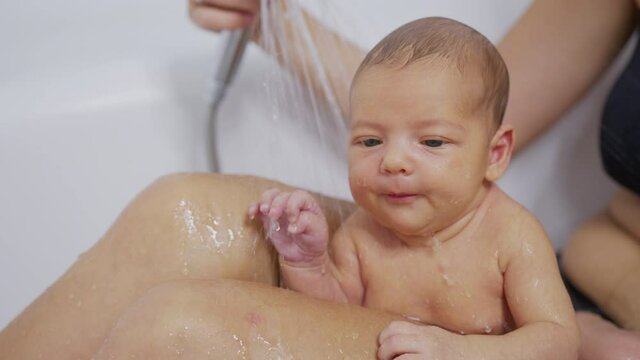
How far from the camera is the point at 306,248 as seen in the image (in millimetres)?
762

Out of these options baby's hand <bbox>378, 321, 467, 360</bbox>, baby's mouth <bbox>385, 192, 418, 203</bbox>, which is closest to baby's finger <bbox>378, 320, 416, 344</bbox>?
baby's hand <bbox>378, 321, 467, 360</bbox>

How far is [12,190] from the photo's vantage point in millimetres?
1187

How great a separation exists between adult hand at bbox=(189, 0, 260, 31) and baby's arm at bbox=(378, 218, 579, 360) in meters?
0.40

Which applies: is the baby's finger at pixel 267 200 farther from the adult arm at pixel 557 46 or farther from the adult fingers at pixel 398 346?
the adult arm at pixel 557 46

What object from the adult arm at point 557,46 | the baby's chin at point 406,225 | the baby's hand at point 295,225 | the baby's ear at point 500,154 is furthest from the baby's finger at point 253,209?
the adult arm at point 557,46

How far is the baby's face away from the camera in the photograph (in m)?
0.69

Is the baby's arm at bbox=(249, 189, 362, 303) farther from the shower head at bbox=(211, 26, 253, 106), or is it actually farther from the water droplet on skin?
the shower head at bbox=(211, 26, 253, 106)

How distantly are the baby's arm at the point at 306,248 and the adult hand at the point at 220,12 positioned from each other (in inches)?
9.6

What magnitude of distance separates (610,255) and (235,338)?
530 mm

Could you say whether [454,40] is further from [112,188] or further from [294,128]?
[112,188]

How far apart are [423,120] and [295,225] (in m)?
0.15

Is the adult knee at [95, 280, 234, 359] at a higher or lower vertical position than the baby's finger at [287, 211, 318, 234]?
lower

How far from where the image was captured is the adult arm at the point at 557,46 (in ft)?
3.40

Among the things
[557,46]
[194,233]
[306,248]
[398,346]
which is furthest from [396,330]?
[557,46]
